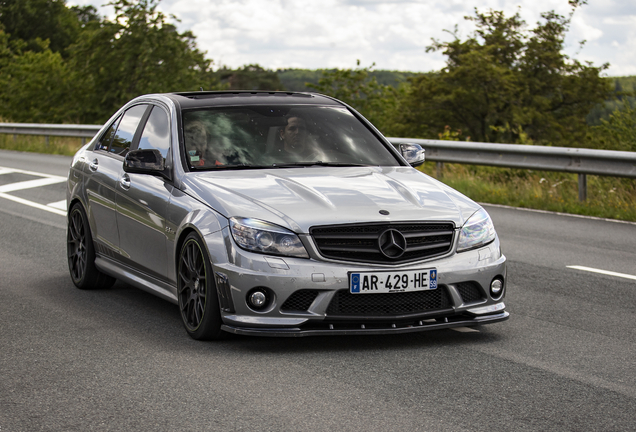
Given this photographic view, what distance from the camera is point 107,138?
26.5 feet

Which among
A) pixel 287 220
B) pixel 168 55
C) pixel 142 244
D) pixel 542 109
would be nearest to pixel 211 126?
pixel 142 244

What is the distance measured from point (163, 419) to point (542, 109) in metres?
30.0

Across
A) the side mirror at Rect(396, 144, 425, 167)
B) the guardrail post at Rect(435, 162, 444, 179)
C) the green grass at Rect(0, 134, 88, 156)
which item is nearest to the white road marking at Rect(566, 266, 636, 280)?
the side mirror at Rect(396, 144, 425, 167)

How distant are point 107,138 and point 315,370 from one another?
3.77m

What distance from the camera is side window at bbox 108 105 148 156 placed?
24.7 ft

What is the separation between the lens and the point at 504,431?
411cm

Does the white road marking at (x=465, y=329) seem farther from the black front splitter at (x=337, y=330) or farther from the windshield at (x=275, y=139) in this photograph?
the windshield at (x=275, y=139)

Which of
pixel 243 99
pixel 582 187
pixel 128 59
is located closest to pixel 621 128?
pixel 582 187

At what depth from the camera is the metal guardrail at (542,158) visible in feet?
42.2

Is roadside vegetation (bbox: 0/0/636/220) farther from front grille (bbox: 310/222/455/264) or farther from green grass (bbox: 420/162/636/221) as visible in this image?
front grille (bbox: 310/222/455/264)

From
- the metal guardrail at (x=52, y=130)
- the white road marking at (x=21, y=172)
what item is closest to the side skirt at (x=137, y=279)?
the white road marking at (x=21, y=172)

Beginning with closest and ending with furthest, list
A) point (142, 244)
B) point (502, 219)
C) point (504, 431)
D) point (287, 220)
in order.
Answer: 1. point (504, 431)
2. point (287, 220)
3. point (142, 244)
4. point (502, 219)

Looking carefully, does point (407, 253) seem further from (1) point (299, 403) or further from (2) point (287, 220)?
(1) point (299, 403)

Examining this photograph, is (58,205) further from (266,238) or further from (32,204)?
(266,238)
